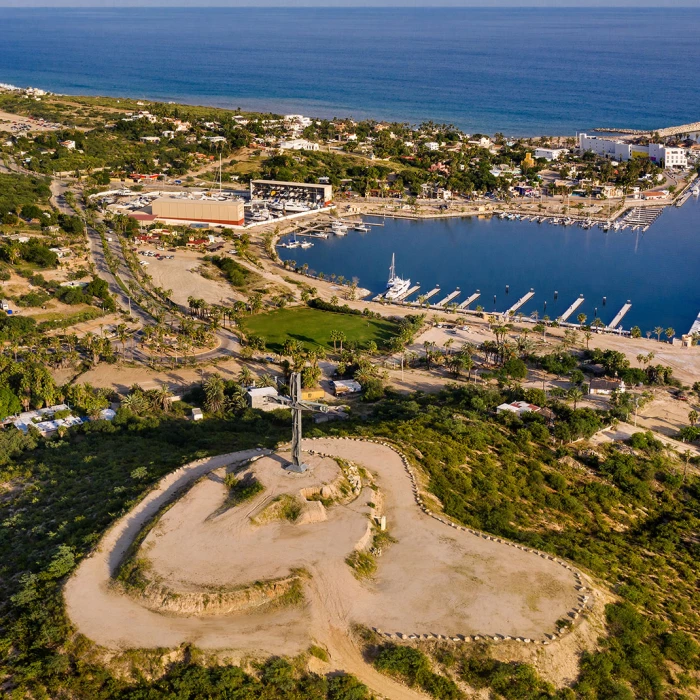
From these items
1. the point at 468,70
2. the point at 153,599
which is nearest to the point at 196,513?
the point at 153,599

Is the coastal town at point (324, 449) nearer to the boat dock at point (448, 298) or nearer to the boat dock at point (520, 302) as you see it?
the boat dock at point (448, 298)

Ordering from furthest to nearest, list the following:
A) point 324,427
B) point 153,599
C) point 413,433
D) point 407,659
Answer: point 324,427
point 413,433
point 153,599
point 407,659

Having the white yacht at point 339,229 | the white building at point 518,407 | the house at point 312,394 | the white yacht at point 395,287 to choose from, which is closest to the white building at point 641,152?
the white yacht at point 339,229

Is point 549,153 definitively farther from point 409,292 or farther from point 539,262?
point 409,292

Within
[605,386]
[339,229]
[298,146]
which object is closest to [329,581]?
[605,386]

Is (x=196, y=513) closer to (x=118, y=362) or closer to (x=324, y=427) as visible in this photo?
(x=324, y=427)

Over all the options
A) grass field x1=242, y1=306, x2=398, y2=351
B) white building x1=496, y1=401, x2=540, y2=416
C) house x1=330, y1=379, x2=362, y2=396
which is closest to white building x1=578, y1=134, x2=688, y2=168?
grass field x1=242, y1=306, x2=398, y2=351
